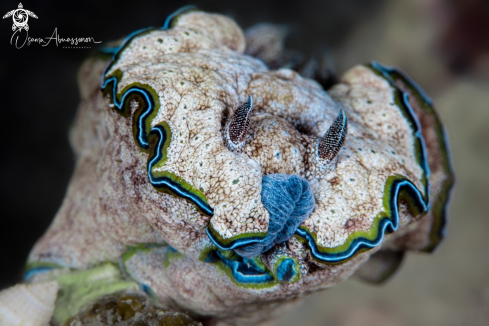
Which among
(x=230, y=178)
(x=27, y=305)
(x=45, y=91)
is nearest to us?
→ (x=230, y=178)

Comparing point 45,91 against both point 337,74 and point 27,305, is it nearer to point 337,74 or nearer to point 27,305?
point 27,305

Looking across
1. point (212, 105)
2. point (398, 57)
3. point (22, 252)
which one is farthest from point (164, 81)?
point (398, 57)

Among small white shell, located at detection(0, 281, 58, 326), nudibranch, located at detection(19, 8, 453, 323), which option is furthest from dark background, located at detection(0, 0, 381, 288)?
small white shell, located at detection(0, 281, 58, 326)

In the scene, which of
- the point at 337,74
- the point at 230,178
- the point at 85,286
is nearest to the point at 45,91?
the point at 85,286

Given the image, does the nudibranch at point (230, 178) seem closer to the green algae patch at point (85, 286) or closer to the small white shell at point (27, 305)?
the green algae patch at point (85, 286)

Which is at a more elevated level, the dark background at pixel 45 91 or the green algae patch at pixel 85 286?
the dark background at pixel 45 91

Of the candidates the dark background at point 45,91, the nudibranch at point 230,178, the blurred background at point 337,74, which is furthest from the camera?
the blurred background at point 337,74

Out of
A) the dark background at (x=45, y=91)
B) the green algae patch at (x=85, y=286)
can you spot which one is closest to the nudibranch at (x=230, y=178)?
the green algae patch at (x=85, y=286)
